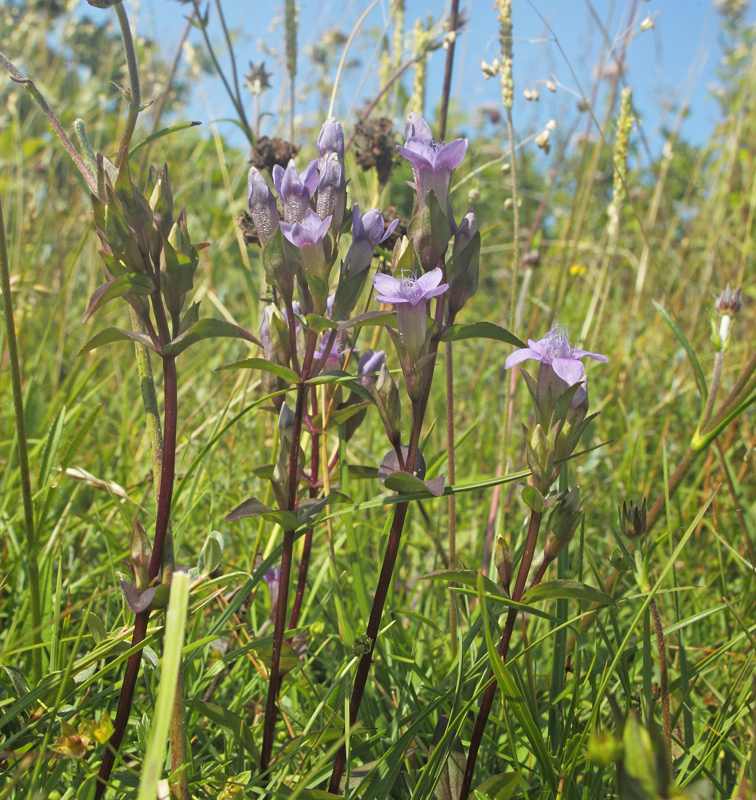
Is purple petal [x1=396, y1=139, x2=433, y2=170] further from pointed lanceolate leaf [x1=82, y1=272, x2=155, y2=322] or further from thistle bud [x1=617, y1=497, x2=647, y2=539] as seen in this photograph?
thistle bud [x1=617, y1=497, x2=647, y2=539]

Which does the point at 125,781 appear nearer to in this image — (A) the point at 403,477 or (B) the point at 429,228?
(A) the point at 403,477

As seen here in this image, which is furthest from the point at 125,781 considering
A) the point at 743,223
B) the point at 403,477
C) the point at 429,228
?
the point at 743,223

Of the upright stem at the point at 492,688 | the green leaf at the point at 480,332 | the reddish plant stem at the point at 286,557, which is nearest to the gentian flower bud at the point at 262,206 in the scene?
the reddish plant stem at the point at 286,557

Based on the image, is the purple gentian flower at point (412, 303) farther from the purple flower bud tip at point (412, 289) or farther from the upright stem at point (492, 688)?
the upright stem at point (492, 688)

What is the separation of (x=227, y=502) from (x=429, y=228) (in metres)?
1.02

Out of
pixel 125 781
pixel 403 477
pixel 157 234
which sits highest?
pixel 157 234

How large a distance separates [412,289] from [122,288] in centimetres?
30

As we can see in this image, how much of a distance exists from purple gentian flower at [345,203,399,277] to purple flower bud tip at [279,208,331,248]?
1.9 inches

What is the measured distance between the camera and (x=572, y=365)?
70cm

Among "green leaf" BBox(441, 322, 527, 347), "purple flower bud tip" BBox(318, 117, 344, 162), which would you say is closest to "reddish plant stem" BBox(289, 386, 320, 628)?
"green leaf" BBox(441, 322, 527, 347)

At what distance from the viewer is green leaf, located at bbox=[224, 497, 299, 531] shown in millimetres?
687

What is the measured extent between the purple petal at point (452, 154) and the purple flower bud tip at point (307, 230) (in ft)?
0.51

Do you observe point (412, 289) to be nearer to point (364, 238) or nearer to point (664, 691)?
point (364, 238)

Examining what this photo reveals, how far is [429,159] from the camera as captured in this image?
0.73m
